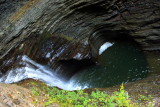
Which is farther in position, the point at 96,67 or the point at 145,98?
the point at 96,67

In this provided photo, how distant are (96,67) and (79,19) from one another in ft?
8.16

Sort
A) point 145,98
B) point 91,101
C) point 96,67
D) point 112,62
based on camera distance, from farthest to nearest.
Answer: point 112,62
point 96,67
point 145,98
point 91,101

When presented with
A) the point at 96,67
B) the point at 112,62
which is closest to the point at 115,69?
the point at 112,62

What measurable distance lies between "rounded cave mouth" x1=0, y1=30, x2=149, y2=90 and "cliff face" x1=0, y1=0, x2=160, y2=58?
615 mm

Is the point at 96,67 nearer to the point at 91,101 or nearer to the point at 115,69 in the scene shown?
the point at 115,69

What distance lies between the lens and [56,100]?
4.68 meters

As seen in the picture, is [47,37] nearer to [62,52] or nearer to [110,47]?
[62,52]

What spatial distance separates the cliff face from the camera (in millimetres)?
7172

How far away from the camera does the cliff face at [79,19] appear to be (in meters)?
7.17

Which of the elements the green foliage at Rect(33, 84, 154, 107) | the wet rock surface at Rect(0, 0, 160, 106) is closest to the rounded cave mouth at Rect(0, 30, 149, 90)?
the wet rock surface at Rect(0, 0, 160, 106)

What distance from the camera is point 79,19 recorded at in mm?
9242

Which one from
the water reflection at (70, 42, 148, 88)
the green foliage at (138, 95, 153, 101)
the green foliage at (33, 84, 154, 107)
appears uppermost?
the green foliage at (33, 84, 154, 107)

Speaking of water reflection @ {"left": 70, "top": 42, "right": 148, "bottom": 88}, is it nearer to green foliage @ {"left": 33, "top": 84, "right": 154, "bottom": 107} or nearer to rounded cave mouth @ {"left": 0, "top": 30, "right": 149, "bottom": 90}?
rounded cave mouth @ {"left": 0, "top": 30, "right": 149, "bottom": 90}

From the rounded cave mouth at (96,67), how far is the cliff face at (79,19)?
2.02ft
